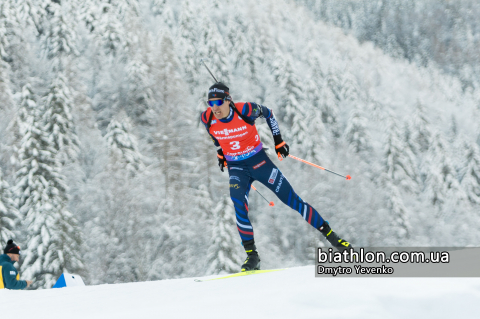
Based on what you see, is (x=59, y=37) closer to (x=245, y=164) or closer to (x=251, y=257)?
(x=245, y=164)

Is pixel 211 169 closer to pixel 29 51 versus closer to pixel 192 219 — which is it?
pixel 192 219

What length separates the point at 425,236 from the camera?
113ft

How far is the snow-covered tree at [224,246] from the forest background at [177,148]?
0.07 metres

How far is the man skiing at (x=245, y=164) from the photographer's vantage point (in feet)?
19.3

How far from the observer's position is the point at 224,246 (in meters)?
21.7

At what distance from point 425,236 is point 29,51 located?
38.7m

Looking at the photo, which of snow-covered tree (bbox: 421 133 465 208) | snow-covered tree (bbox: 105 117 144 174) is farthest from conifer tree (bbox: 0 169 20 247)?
snow-covered tree (bbox: 421 133 465 208)

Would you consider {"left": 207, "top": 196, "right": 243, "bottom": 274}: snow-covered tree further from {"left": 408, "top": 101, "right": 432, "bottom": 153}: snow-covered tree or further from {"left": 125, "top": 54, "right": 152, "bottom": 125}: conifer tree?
{"left": 408, "top": 101, "right": 432, "bottom": 153}: snow-covered tree

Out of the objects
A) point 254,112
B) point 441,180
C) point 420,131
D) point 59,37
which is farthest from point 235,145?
point 420,131

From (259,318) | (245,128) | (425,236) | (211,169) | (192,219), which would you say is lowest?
(425,236)

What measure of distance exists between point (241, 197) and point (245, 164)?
0.47 meters

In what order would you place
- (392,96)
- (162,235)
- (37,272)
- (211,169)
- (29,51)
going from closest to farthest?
(37,272)
(162,235)
(211,169)
(29,51)
(392,96)

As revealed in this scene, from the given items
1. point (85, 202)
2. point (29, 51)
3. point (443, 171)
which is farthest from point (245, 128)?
point (29, 51)

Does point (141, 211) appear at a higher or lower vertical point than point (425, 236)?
higher
